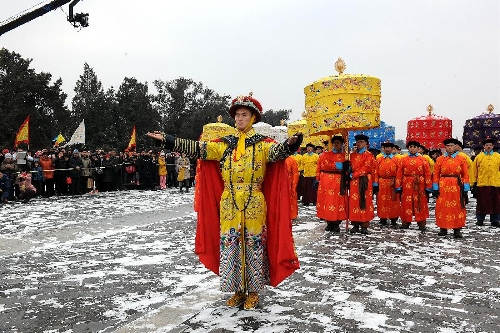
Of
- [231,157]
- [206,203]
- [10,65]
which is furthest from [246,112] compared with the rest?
[10,65]

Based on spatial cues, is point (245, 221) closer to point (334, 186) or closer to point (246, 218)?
point (246, 218)

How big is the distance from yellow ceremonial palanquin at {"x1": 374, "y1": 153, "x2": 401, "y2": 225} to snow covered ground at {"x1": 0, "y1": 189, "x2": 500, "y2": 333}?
2.35 feet

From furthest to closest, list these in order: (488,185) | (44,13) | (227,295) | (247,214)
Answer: (44,13) < (488,185) < (227,295) < (247,214)

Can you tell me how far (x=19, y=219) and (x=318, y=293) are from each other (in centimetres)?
861

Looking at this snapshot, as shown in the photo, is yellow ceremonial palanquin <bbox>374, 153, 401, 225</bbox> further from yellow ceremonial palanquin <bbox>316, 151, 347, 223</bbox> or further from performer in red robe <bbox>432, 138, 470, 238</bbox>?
yellow ceremonial palanquin <bbox>316, 151, 347, 223</bbox>

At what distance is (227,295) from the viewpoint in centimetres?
496

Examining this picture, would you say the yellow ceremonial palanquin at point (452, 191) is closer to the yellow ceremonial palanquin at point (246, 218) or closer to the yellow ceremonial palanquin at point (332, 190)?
the yellow ceremonial palanquin at point (332, 190)

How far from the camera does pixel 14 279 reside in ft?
18.8

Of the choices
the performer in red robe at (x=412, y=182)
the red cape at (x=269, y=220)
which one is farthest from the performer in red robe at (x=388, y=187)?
the red cape at (x=269, y=220)

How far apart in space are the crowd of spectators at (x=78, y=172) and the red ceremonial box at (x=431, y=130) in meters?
9.81

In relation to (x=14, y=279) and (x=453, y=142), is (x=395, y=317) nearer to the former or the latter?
(x=14, y=279)

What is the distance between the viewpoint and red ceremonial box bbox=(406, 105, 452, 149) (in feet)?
52.5

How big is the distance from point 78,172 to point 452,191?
1342cm

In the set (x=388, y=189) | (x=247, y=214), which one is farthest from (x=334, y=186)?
(x=247, y=214)
